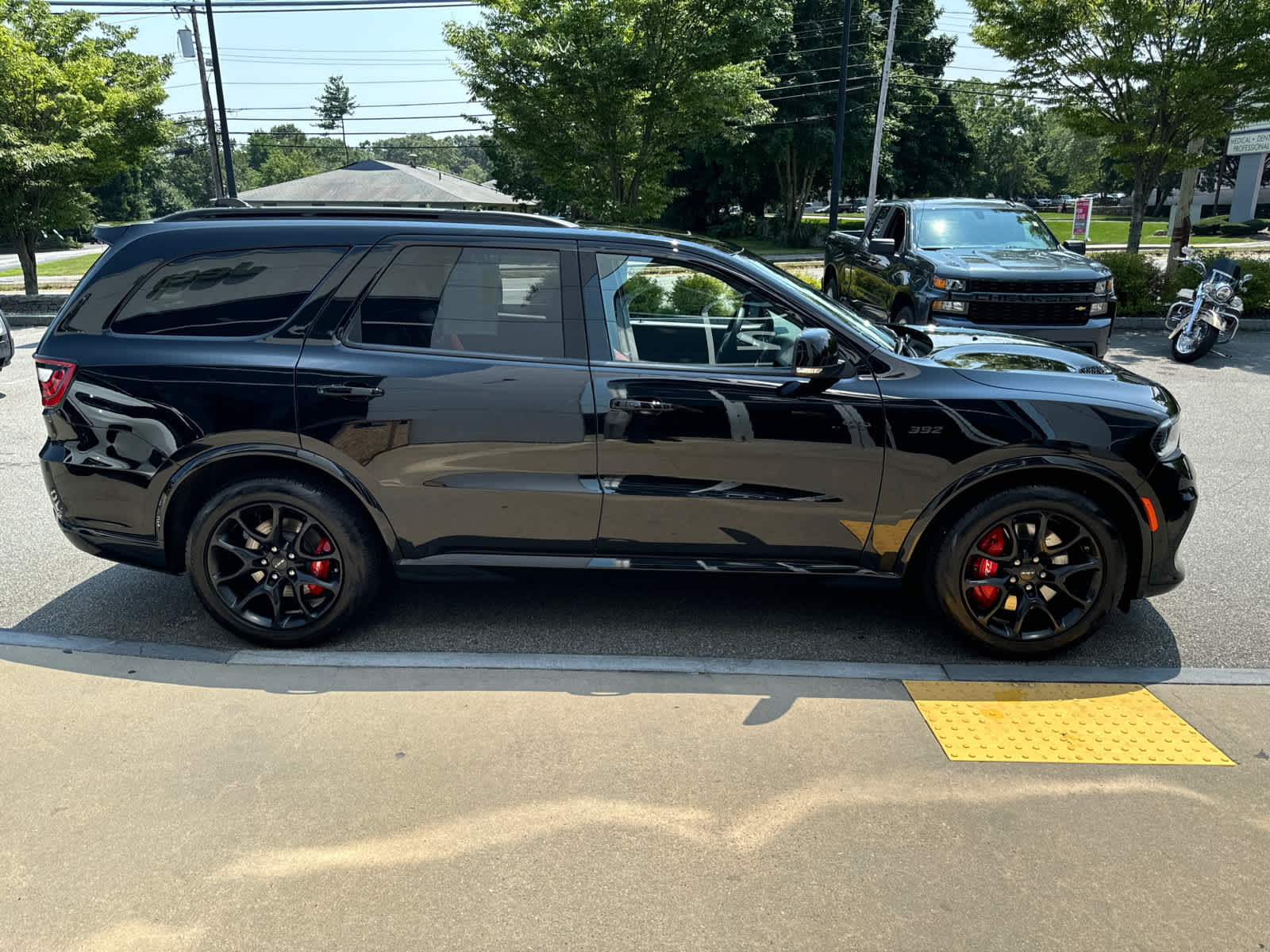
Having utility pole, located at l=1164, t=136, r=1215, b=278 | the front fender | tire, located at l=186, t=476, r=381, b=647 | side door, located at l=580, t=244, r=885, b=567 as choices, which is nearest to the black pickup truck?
utility pole, located at l=1164, t=136, r=1215, b=278

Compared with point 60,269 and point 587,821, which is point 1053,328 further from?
point 60,269

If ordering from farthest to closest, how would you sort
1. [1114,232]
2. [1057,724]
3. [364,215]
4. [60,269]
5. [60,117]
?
[1114,232] → [60,269] → [60,117] → [364,215] → [1057,724]

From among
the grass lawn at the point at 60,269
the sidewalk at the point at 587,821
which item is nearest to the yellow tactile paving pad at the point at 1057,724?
the sidewalk at the point at 587,821

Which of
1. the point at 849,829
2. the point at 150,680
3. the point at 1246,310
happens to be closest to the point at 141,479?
the point at 150,680

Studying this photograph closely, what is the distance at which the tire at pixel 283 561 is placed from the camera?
13.0 ft

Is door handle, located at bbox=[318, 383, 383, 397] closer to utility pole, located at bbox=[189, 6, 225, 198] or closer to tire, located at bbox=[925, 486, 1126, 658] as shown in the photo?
tire, located at bbox=[925, 486, 1126, 658]

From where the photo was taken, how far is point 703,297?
4.14 meters

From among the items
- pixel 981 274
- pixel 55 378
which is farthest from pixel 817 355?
pixel 981 274

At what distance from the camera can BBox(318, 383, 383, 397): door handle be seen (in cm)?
385

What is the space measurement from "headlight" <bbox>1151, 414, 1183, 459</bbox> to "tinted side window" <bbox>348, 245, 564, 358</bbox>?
8.11 ft

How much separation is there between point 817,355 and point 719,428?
0.49m

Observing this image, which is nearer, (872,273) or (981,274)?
(981,274)

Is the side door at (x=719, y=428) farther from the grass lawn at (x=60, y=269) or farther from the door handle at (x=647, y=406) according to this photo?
the grass lawn at (x=60, y=269)

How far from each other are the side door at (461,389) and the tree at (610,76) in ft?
38.3
